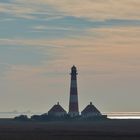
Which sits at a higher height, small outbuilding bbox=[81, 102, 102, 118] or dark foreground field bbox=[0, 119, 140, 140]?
small outbuilding bbox=[81, 102, 102, 118]

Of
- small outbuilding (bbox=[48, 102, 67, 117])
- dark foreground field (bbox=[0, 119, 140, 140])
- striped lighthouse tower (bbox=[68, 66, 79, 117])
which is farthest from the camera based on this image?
small outbuilding (bbox=[48, 102, 67, 117])

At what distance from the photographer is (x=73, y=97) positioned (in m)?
113

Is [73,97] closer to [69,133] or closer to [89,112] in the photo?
[89,112]

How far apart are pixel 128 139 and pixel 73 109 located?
53.3 metres

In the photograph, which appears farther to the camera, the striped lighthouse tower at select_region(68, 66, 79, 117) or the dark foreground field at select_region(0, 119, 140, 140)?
the striped lighthouse tower at select_region(68, 66, 79, 117)

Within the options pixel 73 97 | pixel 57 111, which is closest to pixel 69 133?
pixel 73 97

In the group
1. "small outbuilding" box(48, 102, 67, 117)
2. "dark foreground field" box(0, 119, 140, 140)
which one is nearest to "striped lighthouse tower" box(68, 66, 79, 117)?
"dark foreground field" box(0, 119, 140, 140)

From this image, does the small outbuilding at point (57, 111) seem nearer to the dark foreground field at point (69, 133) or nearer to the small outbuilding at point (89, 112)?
the small outbuilding at point (89, 112)

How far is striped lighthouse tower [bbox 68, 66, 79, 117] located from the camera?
372 feet

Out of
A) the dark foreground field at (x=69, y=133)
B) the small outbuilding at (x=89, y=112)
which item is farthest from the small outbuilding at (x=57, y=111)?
the dark foreground field at (x=69, y=133)

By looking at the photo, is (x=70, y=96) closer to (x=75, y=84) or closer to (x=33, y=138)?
(x=75, y=84)

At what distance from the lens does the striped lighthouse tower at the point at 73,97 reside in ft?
372

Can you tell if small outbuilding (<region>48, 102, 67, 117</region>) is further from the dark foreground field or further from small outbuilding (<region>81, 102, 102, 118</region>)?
the dark foreground field

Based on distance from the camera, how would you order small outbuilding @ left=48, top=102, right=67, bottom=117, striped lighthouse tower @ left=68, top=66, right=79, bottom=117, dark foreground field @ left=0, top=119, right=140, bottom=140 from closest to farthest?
dark foreground field @ left=0, top=119, right=140, bottom=140 → striped lighthouse tower @ left=68, top=66, right=79, bottom=117 → small outbuilding @ left=48, top=102, right=67, bottom=117
